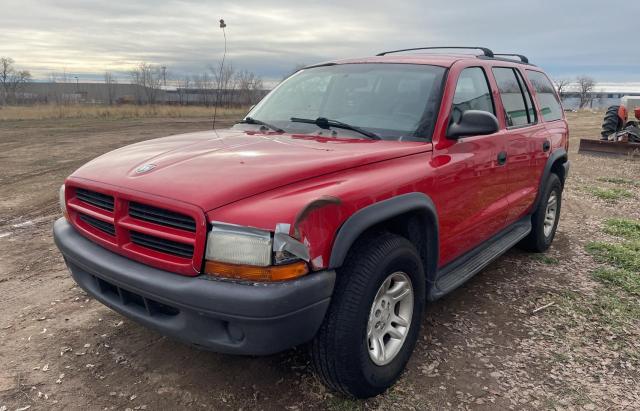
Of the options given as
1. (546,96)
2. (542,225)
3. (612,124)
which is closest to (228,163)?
(542,225)

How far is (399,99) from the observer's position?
3367 millimetres

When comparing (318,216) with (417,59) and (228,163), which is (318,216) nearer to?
(228,163)

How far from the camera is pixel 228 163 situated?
2.55m

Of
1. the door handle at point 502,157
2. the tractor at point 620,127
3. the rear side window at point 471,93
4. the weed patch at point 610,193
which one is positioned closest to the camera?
the rear side window at point 471,93

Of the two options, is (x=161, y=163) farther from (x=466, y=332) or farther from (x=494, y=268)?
(x=494, y=268)

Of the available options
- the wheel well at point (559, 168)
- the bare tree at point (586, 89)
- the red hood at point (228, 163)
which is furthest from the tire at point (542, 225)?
the bare tree at point (586, 89)

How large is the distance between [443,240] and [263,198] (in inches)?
57.3

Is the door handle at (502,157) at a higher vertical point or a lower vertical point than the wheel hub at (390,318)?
higher

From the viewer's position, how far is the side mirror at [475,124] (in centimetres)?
304

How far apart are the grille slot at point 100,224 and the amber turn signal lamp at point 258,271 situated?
0.75m

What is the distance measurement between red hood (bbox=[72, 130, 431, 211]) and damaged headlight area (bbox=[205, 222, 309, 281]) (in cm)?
16

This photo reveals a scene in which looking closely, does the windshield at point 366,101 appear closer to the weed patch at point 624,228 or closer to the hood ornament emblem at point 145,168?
the hood ornament emblem at point 145,168

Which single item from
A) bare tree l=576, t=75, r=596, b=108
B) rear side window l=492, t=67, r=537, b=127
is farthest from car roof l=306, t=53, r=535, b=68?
bare tree l=576, t=75, r=596, b=108

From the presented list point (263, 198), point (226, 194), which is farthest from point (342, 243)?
point (226, 194)
